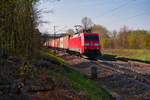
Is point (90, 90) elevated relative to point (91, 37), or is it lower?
lower

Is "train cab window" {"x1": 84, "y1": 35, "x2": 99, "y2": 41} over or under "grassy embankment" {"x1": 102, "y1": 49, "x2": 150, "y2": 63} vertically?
over

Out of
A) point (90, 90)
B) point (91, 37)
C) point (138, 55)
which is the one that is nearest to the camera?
point (90, 90)

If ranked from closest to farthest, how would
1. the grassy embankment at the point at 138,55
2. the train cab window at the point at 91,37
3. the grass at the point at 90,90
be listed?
the grass at the point at 90,90 → the train cab window at the point at 91,37 → the grassy embankment at the point at 138,55

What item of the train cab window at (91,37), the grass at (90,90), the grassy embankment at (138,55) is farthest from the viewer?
the grassy embankment at (138,55)

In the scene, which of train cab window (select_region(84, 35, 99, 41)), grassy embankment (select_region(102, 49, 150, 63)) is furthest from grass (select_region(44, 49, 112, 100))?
grassy embankment (select_region(102, 49, 150, 63))

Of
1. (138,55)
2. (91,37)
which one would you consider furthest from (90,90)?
(138,55)

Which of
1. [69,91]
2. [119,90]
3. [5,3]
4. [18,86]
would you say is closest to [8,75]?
[18,86]

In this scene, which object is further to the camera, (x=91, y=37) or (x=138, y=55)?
(x=138, y=55)

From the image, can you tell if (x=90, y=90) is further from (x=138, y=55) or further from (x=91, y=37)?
(x=138, y=55)

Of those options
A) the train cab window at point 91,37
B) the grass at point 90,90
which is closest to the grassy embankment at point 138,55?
the train cab window at point 91,37

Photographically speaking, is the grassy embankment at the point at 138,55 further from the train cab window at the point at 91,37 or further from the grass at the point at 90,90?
the grass at the point at 90,90

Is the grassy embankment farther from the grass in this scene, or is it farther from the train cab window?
the grass

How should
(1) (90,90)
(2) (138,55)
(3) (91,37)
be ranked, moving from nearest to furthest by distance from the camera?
(1) (90,90)
(3) (91,37)
(2) (138,55)

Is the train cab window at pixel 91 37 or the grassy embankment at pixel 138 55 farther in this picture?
the grassy embankment at pixel 138 55
